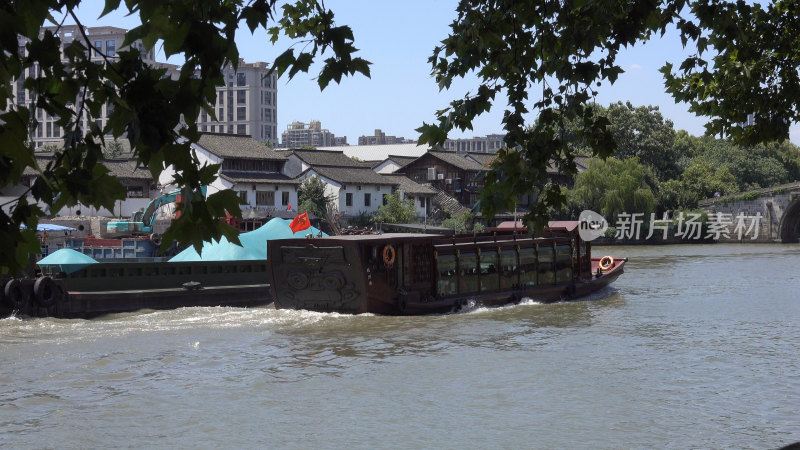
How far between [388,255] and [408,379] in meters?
6.91

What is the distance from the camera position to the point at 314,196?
1806 inches

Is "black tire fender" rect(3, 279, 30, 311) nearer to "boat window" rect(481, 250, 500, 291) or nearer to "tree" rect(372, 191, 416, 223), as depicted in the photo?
"boat window" rect(481, 250, 500, 291)

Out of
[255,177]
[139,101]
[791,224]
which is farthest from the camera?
[791,224]

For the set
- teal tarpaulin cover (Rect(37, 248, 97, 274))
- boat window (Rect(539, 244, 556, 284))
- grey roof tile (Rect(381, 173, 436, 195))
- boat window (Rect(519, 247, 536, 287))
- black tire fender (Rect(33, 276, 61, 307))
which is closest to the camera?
black tire fender (Rect(33, 276, 61, 307))

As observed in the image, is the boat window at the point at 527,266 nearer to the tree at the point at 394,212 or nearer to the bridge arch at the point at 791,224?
the tree at the point at 394,212

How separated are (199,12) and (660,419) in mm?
9384

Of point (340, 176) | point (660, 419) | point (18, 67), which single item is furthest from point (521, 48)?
point (340, 176)

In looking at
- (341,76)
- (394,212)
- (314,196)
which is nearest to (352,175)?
(394,212)

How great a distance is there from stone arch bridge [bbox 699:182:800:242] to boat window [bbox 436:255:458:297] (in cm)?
3915

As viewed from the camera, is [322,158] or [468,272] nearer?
[468,272]

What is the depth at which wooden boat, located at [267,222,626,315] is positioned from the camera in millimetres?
19969

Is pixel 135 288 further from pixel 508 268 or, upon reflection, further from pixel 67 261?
pixel 508 268

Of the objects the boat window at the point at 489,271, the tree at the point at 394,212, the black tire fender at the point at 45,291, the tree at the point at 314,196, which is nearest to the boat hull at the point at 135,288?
the black tire fender at the point at 45,291

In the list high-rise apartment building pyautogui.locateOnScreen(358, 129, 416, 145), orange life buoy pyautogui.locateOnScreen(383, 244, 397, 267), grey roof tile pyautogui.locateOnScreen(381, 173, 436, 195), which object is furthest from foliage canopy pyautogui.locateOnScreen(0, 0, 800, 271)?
high-rise apartment building pyautogui.locateOnScreen(358, 129, 416, 145)
